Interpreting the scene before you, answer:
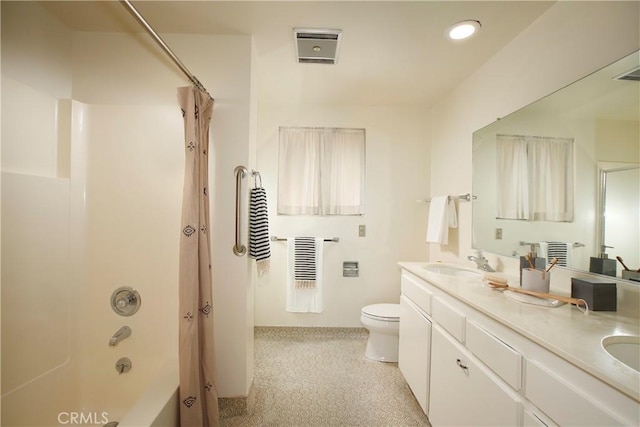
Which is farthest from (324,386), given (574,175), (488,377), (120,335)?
(574,175)

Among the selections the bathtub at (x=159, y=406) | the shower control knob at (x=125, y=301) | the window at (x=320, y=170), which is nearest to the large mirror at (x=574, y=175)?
the window at (x=320, y=170)

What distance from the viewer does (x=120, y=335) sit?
1489 millimetres

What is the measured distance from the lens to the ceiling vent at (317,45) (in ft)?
5.03

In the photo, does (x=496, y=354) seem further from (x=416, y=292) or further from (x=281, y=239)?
(x=281, y=239)

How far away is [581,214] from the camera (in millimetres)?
1194

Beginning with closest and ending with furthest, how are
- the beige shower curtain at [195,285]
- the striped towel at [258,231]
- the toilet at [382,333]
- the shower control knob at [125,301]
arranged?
the beige shower curtain at [195,285] < the shower control knob at [125,301] < the striped towel at [258,231] < the toilet at [382,333]

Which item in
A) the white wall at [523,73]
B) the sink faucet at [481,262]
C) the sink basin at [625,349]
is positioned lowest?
the sink basin at [625,349]

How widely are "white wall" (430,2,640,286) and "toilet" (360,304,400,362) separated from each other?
0.77 meters

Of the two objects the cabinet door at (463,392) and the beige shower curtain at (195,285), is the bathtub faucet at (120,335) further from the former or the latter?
the cabinet door at (463,392)

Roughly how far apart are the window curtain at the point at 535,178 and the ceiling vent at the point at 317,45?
4.09 ft

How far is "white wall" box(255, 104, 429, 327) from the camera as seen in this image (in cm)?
262

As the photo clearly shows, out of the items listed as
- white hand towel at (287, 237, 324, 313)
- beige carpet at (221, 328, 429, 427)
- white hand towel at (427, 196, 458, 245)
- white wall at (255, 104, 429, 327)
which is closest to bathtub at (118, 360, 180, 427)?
beige carpet at (221, 328, 429, 427)

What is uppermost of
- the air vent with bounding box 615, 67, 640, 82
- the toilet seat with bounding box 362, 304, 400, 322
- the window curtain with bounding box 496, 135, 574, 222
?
the air vent with bounding box 615, 67, 640, 82

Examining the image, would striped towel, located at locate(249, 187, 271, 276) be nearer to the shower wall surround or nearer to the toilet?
the shower wall surround
